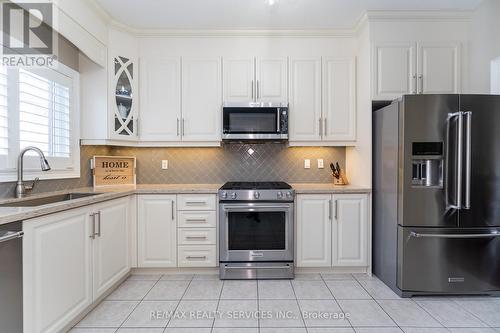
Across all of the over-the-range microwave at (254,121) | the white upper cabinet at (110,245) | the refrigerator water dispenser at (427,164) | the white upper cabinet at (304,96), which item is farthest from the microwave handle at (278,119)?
the white upper cabinet at (110,245)

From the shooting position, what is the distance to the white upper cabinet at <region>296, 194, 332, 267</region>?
8.80 feet

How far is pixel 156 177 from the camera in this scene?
3.26 metres

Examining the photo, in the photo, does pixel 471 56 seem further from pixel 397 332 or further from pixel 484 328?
pixel 397 332

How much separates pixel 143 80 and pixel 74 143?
95 cm

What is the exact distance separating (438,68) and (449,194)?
1.32 m

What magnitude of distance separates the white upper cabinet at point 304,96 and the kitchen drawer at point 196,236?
4.31 ft

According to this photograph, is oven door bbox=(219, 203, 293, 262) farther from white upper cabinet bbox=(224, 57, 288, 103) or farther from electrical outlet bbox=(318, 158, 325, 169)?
white upper cabinet bbox=(224, 57, 288, 103)

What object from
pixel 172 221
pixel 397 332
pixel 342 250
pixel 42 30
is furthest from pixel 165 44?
pixel 397 332

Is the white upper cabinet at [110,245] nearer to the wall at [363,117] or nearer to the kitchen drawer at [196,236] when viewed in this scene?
the kitchen drawer at [196,236]

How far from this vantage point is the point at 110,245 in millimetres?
2299

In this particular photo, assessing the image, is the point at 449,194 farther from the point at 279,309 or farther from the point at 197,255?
the point at 197,255

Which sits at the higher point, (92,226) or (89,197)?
(89,197)

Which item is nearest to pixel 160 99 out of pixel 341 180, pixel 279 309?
pixel 341 180

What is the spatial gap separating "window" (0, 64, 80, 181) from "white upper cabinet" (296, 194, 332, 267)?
2.27m
